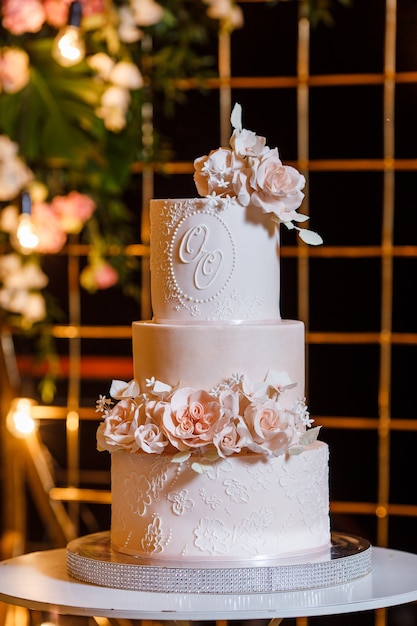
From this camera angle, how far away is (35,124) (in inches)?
134

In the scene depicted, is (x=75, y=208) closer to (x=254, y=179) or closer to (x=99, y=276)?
(x=99, y=276)

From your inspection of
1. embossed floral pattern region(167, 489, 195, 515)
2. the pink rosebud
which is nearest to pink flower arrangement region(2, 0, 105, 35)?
the pink rosebud

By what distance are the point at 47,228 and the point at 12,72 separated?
2.07 feet

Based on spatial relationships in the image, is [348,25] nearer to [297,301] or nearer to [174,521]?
[297,301]

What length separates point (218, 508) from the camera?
6.42ft

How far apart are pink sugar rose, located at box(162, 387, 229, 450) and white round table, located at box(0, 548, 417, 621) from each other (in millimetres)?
232

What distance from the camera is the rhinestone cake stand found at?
72.1 inches

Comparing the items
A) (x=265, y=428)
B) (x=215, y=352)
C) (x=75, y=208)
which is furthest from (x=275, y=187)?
(x=75, y=208)

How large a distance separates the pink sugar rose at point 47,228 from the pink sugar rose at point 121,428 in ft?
6.48

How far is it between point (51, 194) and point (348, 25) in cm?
106

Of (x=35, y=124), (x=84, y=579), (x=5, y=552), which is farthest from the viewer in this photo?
(x=5, y=552)

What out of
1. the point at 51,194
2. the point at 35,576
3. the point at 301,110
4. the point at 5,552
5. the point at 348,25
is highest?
the point at 348,25

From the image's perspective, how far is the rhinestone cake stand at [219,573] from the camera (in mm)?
1832

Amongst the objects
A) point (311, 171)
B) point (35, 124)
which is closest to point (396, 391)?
point (311, 171)
